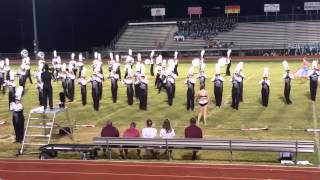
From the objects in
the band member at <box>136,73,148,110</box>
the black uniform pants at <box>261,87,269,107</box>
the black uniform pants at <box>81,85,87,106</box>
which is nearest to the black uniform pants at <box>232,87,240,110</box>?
the black uniform pants at <box>261,87,269,107</box>

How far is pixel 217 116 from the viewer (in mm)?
20062

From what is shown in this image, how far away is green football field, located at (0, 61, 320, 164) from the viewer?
52.4 feet

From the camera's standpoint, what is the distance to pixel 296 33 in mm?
55906

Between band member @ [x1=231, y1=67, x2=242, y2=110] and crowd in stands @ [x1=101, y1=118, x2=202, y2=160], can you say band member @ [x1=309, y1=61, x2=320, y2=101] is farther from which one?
crowd in stands @ [x1=101, y1=118, x2=202, y2=160]

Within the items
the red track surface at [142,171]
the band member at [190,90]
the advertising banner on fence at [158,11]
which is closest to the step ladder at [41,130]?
the red track surface at [142,171]

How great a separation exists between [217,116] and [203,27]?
39.8 meters

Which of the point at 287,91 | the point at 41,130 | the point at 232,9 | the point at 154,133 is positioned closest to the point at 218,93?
the point at 287,91

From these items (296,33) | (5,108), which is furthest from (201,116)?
(296,33)

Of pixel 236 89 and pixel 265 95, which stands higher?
pixel 236 89

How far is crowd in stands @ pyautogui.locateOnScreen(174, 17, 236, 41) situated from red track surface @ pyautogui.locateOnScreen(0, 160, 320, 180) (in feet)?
151

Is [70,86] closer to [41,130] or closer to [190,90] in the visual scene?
[190,90]

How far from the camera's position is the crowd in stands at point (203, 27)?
58.2 meters

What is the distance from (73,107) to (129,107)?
2.49 metres

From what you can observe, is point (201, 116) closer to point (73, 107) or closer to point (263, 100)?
point (263, 100)
